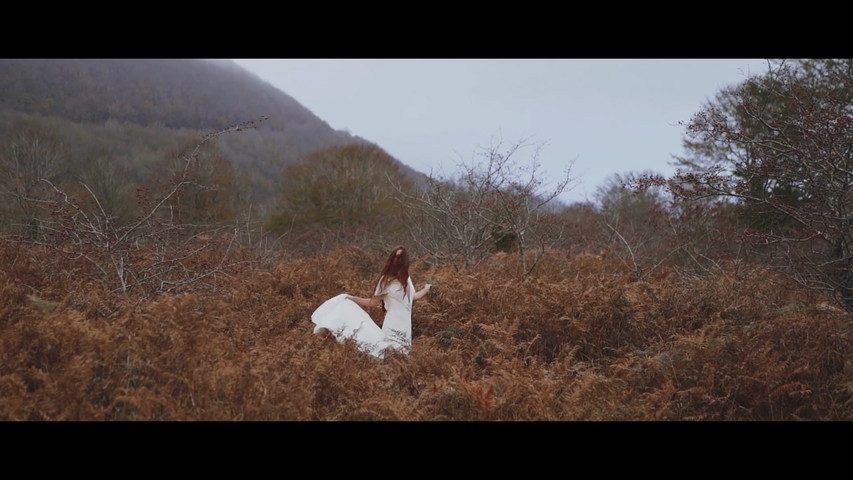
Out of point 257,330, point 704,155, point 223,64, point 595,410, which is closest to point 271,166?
point 223,64

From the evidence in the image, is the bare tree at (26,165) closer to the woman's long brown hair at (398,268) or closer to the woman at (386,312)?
the woman at (386,312)

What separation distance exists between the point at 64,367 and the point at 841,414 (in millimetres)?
6688

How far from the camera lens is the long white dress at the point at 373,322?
6289 millimetres

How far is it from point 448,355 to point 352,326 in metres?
1.29

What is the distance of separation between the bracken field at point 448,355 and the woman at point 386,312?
27 centimetres

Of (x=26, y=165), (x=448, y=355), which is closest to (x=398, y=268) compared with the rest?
(x=448, y=355)

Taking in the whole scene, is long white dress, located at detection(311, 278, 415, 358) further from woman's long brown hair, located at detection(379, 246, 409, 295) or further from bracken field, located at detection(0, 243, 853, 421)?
bracken field, located at detection(0, 243, 853, 421)

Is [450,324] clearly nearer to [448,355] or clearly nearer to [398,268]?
[398,268]

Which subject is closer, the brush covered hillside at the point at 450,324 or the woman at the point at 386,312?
the brush covered hillside at the point at 450,324

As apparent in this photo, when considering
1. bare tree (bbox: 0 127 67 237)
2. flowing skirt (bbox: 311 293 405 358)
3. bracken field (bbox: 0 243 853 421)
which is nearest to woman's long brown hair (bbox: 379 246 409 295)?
flowing skirt (bbox: 311 293 405 358)

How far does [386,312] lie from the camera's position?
23.2ft

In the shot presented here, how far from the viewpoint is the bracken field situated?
4.26 metres

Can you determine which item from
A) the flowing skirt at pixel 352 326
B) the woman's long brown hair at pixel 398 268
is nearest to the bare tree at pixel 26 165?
the flowing skirt at pixel 352 326

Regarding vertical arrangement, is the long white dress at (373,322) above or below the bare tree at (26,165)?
below
